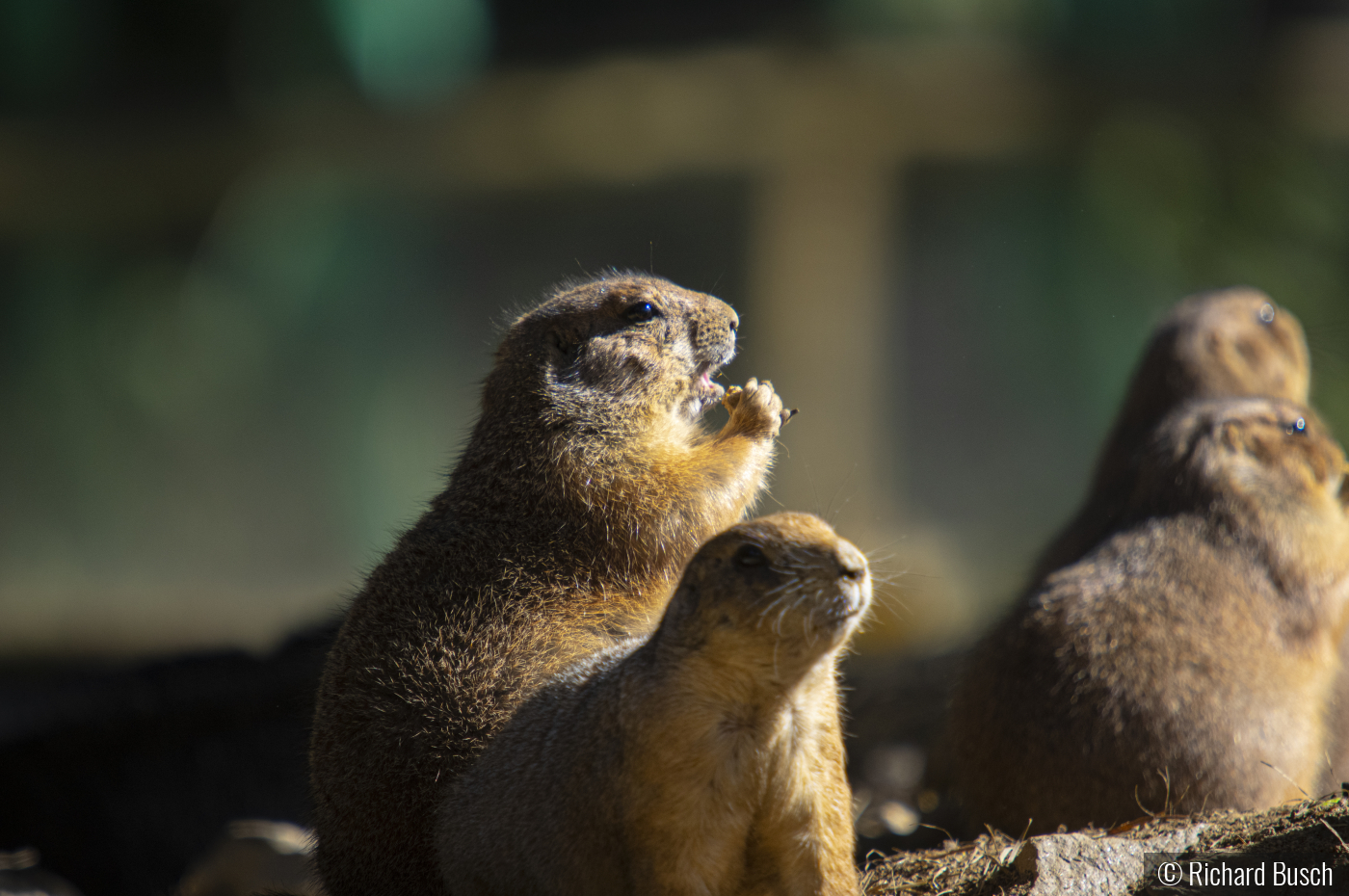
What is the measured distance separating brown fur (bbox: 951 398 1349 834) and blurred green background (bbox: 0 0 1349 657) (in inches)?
248

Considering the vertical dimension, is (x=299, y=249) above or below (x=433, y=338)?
above

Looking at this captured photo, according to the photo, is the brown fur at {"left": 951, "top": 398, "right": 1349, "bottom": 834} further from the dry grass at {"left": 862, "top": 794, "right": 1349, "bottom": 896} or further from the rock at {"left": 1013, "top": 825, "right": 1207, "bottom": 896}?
the rock at {"left": 1013, "top": 825, "right": 1207, "bottom": 896}

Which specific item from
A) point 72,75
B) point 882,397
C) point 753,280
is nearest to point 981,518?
point 882,397

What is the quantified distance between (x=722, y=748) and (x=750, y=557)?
0.51 metres

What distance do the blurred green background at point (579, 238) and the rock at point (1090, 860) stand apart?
26.6 feet

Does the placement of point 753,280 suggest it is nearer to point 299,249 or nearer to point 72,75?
point 299,249

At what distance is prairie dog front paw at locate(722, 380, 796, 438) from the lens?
4.59 metres

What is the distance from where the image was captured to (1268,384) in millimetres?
7645

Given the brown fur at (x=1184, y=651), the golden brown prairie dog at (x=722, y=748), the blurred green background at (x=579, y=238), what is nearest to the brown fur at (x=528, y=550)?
the golden brown prairie dog at (x=722, y=748)

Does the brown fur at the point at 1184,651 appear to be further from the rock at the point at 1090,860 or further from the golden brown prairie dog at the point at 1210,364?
the golden brown prairie dog at the point at 1210,364

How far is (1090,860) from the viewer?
12.5 ft

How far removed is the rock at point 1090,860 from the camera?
12.1 ft

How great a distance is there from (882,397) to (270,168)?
8.15m

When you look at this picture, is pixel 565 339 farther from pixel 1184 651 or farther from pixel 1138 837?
pixel 1184 651
